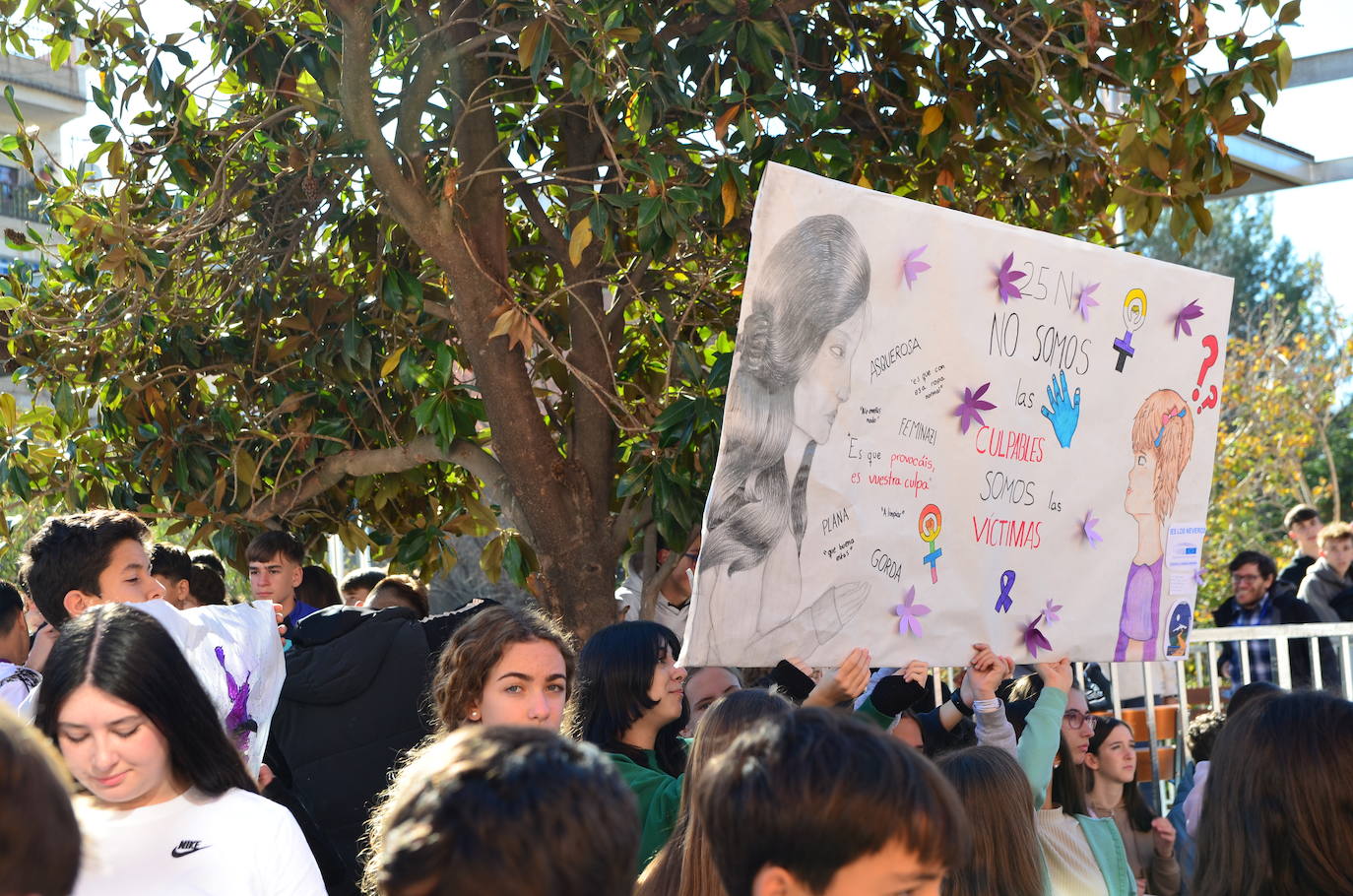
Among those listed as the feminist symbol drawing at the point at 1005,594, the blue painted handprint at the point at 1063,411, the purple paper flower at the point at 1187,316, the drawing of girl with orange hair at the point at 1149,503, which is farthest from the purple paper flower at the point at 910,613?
the purple paper flower at the point at 1187,316

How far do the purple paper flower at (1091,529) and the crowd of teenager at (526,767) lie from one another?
43cm

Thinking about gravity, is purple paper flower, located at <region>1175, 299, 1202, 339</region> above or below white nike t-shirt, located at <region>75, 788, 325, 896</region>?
above

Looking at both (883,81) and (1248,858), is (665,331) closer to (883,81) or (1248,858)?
(883,81)

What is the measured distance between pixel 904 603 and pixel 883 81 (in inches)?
82.4

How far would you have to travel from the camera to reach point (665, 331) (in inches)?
216

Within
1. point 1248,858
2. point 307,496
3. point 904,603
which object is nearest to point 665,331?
point 307,496

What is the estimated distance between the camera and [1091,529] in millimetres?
4535

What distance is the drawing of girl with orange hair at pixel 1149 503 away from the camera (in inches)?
184

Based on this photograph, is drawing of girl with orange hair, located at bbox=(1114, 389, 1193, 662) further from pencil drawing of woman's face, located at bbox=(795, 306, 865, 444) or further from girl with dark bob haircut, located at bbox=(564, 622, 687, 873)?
girl with dark bob haircut, located at bbox=(564, 622, 687, 873)

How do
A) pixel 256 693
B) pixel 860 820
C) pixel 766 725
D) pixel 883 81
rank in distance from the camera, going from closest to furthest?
1. pixel 860 820
2. pixel 766 725
3. pixel 256 693
4. pixel 883 81

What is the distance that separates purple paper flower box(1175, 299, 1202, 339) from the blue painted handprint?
1.93 feet

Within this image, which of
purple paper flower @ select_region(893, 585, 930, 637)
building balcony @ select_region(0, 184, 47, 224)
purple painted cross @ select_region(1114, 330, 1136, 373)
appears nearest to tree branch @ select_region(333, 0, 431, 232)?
purple paper flower @ select_region(893, 585, 930, 637)

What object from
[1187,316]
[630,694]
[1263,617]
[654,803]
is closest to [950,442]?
[630,694]

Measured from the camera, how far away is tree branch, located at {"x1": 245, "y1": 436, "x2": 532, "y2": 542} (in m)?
5.04
